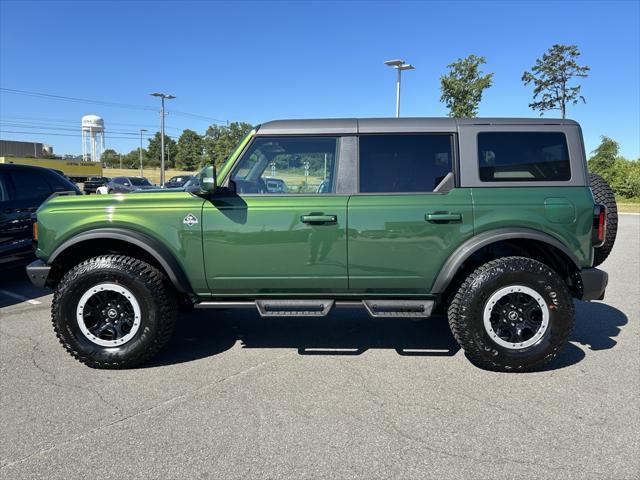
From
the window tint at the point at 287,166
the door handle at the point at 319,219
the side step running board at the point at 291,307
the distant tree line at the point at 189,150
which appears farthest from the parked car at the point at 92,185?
the distant tree line at the point at 189,150

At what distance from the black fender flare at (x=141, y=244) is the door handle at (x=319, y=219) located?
1128 millimetres

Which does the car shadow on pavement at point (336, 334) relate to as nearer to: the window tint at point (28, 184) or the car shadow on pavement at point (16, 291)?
the car shadow on pavement at point (16, 291)

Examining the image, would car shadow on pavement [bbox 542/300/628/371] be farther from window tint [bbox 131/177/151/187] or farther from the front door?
window tint [bbox 131/177/151/187]

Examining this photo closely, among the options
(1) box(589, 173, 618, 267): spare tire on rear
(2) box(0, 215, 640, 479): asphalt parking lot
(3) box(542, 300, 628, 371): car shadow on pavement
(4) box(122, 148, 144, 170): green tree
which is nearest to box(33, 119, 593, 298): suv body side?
(1) box(589, 173, 618, 267): spare tire on rear

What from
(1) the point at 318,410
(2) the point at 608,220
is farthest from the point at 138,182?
(2) the point at 608,220

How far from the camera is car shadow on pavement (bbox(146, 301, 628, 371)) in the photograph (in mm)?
4082

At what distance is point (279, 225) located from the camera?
3590mm

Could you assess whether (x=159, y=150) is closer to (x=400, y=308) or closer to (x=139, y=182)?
(x=139, y=182)

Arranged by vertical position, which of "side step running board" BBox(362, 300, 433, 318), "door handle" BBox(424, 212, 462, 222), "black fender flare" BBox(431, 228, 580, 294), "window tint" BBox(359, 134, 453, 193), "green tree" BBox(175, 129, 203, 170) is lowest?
"side step running board" BBox(362, 300, 433, 318)

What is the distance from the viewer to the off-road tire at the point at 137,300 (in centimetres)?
365

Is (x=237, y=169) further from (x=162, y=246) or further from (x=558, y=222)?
(x=558, y=222)

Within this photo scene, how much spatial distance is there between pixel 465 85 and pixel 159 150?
9923 centimetres

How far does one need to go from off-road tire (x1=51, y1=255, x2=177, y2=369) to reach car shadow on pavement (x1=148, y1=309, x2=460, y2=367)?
25 cm

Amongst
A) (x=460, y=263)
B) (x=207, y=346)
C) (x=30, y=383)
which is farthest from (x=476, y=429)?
(x=30, y=383)
